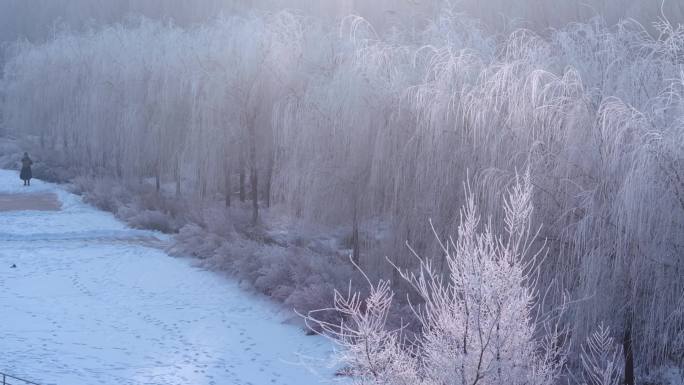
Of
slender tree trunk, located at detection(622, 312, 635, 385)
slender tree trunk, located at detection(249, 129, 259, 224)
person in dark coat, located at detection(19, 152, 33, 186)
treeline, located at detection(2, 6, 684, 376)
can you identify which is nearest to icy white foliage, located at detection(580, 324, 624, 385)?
slender tree trunk, located at detection(622, 312, 635, 385)

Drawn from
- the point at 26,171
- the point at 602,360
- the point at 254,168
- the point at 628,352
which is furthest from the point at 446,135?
the point at 26,171

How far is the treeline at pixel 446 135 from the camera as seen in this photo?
1012cm

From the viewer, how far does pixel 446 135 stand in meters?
13.9

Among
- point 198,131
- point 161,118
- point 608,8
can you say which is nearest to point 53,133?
point 161,118

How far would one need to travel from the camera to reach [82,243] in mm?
21469

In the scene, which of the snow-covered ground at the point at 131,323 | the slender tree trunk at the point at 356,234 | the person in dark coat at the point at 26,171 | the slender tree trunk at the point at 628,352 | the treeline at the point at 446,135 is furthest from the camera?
the person in dark coat at the point at 26,171

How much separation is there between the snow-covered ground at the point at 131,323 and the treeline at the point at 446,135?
283 centimetres

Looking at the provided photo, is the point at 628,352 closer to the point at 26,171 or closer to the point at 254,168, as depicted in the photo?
the point at 254,168

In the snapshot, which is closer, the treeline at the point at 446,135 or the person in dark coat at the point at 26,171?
the treeline at the point at 446,135

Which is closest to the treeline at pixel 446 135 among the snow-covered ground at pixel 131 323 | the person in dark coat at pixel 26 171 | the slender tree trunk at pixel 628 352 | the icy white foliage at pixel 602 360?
the slender tree trunk at pixel 628 352

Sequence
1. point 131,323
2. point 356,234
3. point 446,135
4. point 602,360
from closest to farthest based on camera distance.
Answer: point 602,360 < point 446,135 < point 131,323 < point 356,234

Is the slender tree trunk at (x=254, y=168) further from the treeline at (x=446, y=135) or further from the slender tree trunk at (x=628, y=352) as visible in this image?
the slender tree trunk at (x=628, y=352)

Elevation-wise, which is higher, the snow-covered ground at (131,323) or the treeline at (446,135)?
the treeline at (446,135)

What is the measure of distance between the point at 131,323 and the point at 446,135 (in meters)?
6.58
